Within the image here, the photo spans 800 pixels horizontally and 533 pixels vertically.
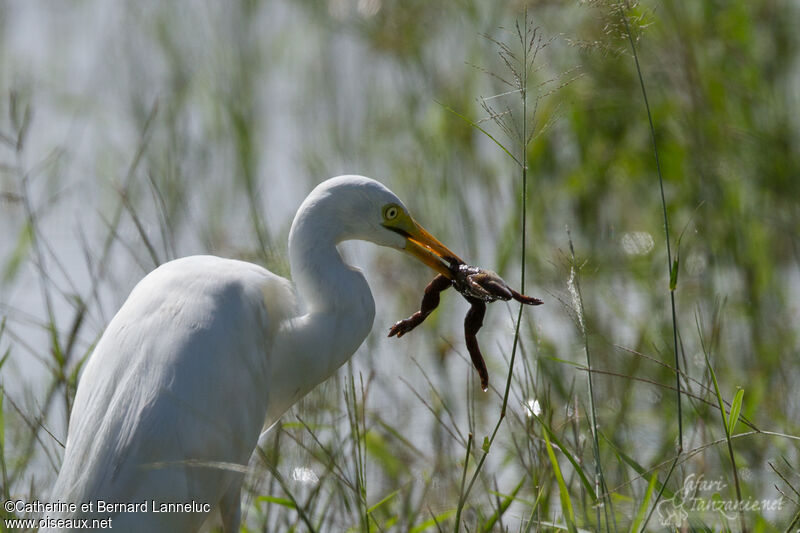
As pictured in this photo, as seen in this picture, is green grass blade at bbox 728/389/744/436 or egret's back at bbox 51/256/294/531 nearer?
green grass blade at bbox 728/389/744/436

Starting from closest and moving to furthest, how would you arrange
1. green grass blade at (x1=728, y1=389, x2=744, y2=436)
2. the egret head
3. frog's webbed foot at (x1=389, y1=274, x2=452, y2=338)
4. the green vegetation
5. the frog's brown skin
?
green grass blade at (x1=728, y1=389, x2=744, y2=436) → the frog's brown skin → frog's webbed foot at (x1=389, y1=274, x2=452, y2=338) → the egret head → the green vegetation

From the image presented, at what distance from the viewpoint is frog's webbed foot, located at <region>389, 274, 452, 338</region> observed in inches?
117

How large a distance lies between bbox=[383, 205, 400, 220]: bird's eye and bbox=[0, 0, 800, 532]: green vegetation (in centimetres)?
62

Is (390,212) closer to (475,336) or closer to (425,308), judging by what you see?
(425,308)

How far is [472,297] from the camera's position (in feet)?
9.93

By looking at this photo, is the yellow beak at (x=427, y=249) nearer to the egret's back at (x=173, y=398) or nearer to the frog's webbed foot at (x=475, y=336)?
the frog's webbed foot at (x=475, y=336)

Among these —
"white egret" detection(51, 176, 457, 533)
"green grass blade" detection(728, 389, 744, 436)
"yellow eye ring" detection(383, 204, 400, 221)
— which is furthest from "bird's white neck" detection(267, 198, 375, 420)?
"green grass blade" detection(728, 389, 744, 436)

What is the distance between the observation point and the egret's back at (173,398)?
106 inches

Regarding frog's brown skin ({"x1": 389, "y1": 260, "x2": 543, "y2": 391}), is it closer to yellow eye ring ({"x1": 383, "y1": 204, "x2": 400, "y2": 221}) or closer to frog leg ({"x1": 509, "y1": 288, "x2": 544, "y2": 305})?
frog leg ({"x1": 509, "y1": 288, "x2": 544, "y2": 305})

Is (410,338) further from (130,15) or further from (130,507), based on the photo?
(130,15)

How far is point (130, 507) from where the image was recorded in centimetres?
267

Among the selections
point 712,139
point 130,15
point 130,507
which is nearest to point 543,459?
point 130,507

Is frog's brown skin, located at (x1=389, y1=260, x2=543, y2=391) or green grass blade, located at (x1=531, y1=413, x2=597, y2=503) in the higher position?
frog's brown skin, located at (x1=389, y1=260, x2=543, y2=391)

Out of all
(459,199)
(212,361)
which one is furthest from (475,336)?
(459,199)
